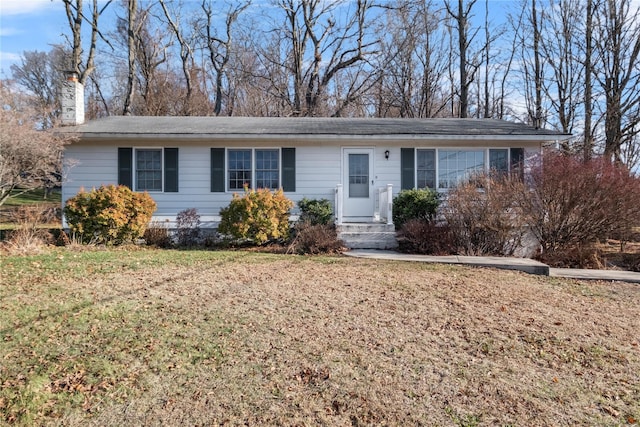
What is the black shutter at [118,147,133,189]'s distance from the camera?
10641 millimetres

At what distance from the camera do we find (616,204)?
7793mm

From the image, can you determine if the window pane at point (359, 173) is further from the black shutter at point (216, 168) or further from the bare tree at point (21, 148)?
the bare tree at point (21, 148)

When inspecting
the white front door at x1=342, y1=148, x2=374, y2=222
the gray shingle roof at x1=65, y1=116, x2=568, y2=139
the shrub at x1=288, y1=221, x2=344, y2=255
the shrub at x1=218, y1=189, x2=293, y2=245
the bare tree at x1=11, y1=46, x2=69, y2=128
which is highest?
the bare tree at x1=11, y1=46, x2=69, y2=128

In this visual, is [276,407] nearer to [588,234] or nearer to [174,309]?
[174,309]

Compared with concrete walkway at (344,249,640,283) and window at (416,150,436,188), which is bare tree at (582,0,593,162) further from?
concrete walkway at (344,249,640,283)

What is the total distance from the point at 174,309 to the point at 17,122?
7.11 m

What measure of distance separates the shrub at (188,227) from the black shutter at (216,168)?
3.15ft

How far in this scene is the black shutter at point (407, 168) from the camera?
10953 millimetres

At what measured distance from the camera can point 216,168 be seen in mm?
10859

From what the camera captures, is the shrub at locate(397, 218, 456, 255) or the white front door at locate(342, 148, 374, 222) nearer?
the shrub at locate(397, 218, 456, 255)

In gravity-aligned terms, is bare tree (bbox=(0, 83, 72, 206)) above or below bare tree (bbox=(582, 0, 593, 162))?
below

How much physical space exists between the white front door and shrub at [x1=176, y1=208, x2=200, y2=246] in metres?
4.04

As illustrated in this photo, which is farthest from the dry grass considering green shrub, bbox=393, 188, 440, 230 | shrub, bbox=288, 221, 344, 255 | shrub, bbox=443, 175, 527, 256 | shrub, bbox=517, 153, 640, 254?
green shrub, bbox=393, 188, 440, 230

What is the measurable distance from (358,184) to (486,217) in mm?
3866
